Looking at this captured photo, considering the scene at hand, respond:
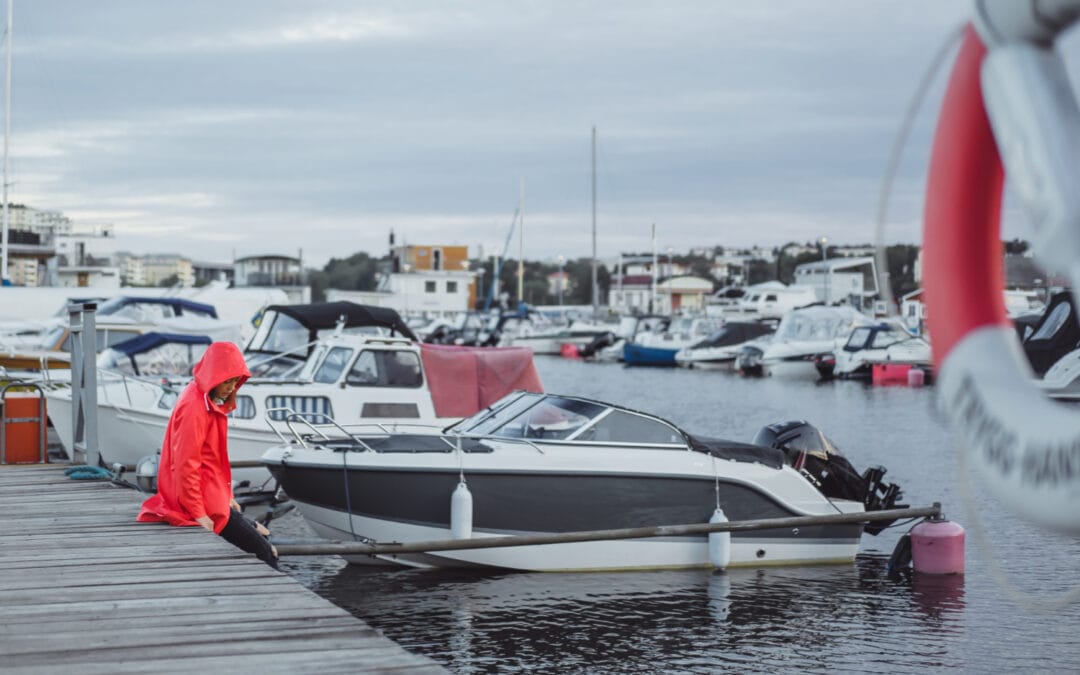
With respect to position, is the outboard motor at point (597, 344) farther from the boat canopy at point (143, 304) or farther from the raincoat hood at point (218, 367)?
A: the raincoat hood at point (218, 367)

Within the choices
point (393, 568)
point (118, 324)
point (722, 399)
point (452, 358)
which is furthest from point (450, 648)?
point (722, 399)

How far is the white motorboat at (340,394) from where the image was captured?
17844 mm

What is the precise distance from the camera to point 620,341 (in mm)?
76938

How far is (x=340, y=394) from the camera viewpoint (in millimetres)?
18000

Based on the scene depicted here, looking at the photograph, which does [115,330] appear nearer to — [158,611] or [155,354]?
[155,354]

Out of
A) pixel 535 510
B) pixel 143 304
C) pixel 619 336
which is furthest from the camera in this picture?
pixel 619 336

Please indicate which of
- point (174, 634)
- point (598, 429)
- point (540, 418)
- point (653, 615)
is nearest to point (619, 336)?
point (540, 418)

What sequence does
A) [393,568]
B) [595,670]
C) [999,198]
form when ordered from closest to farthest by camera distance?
[999,198] < [595,670] < [393,568]

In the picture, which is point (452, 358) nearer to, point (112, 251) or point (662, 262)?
point (112, 251)

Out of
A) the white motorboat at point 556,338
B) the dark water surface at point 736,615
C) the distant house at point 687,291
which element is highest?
the distant house at point 687,291

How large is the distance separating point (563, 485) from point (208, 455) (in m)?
5.33

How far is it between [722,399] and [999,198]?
39.8 m

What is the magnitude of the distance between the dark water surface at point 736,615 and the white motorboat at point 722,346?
4557 cm

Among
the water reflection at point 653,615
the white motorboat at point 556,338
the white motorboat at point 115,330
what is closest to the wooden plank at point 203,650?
the water reflection at point 653,615
